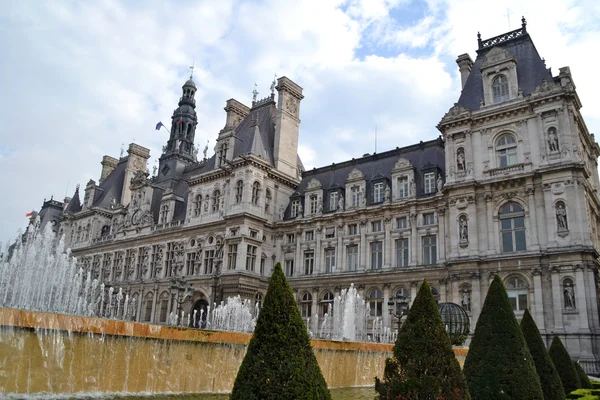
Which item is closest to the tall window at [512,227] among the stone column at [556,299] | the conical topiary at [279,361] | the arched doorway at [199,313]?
the stone column at [556,299]

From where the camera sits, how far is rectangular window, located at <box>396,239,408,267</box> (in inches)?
1454

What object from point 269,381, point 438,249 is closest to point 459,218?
point 438,249

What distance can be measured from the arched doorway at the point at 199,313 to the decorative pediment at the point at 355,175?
17003mm

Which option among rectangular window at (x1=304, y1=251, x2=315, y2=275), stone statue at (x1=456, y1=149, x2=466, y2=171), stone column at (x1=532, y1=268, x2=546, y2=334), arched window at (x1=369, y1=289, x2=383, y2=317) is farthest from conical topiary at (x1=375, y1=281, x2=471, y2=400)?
rectangular window at (x1=304, y1=251, x2=315, y2=275)

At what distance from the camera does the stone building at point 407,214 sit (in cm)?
2995

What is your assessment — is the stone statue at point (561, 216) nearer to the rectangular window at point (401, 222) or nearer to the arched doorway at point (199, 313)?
the rectangular window at point (401, 222)

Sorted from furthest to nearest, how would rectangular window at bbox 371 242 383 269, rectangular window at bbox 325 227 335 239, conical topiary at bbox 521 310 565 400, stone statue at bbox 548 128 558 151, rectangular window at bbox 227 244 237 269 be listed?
1. rectangular window at bbox 227 244 237 269
2. rectangular window at bbox 325 227 335 239
3. rectangular window at bbox 371 242 383 269
4. stone statue at bbox 548 128 558 151
5. conical topiary at bbox 521 310 565 400

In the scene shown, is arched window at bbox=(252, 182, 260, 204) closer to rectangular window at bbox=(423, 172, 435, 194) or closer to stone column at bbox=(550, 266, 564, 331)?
rectangular window at bbox=(423, 172, 435, 194)

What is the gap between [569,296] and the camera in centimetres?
2823

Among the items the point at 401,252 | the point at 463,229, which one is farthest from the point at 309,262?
the point at 463,229

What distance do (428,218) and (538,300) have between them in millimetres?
9689

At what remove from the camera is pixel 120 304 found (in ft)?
173

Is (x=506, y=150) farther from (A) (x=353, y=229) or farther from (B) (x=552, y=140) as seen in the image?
(A) (x=353, y=229)

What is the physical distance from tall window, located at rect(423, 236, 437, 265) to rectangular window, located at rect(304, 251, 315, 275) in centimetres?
1016
